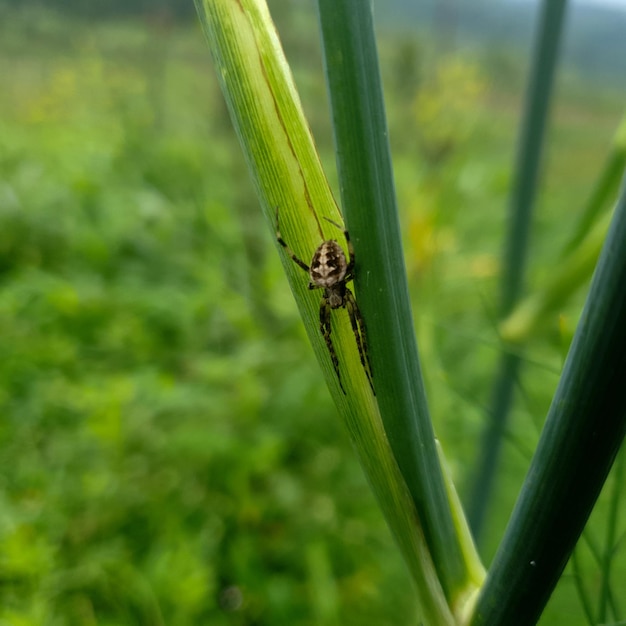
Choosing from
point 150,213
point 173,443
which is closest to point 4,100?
point 150,213

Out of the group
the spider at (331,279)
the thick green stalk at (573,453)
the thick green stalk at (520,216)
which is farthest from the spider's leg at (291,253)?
the thick green stalk at (520,216)

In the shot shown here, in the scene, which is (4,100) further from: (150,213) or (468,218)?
(468,218)

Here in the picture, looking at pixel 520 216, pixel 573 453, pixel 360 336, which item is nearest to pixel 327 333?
pixel 360 336

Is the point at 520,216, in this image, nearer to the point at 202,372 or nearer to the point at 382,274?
the point at 382,274

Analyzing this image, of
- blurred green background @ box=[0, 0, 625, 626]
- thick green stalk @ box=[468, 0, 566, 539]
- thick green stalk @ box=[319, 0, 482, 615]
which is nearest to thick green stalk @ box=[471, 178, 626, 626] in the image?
thick green stalk @ box=[319, 0, 482, 615]

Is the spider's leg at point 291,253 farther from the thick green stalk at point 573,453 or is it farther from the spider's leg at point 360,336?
the thick green stalk at point 573,453
